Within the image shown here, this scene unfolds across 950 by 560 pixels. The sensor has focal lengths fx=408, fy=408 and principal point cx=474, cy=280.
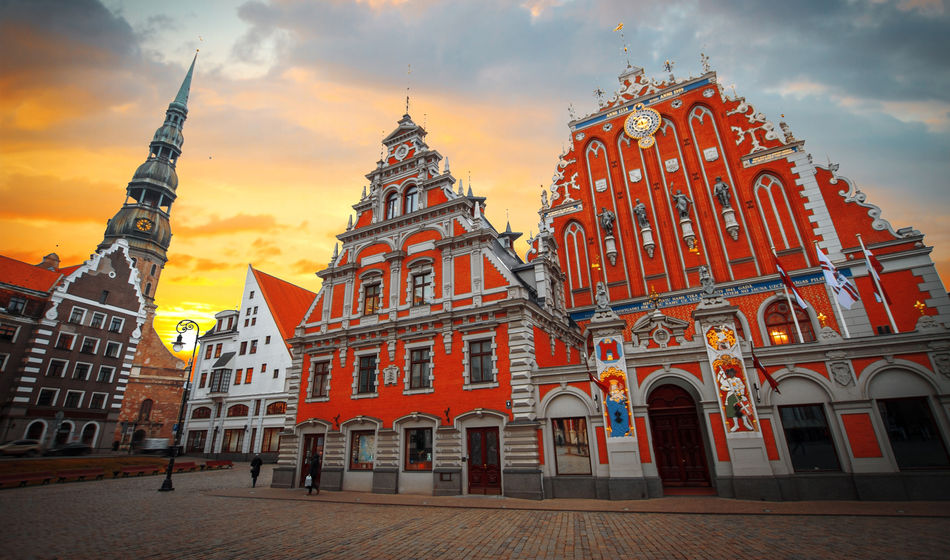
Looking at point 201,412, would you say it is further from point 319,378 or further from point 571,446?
point 571,446

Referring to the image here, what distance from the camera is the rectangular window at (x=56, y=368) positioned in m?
33.9

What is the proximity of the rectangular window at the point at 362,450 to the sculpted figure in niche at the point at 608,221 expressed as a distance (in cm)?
1678

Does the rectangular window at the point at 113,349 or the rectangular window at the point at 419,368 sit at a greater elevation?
the rectangular window at the point at 113,349

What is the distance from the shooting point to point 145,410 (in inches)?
1874

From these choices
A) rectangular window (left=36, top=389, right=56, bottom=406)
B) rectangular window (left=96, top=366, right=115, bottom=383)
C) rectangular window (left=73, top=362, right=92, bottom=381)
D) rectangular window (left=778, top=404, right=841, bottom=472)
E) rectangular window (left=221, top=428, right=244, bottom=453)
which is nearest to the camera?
rectangular window (left=778, top=404, right=841, bottom=472)

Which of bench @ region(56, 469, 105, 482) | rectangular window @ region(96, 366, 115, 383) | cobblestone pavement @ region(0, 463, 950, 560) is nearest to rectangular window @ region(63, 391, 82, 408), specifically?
rectangular window @ region(96, 366, 115, 383)

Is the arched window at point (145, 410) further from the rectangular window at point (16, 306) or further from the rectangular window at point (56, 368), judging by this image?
the rectangular window at point (16, 306)

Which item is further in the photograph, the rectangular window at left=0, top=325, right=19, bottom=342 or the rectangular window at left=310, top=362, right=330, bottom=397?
the rectangular window at left=0, top=325, right=19, bottom=342

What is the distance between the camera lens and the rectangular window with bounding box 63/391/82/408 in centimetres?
3466

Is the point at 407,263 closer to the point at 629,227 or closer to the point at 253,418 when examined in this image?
the point at 629,227

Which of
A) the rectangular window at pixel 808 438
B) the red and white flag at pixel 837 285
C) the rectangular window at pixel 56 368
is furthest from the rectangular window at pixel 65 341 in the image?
the red and white flag at pixel 837 285

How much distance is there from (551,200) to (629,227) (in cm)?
537

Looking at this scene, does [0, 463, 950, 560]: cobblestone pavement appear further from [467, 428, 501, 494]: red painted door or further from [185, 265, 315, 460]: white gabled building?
[185, 265, 315, 460]: white gabled building

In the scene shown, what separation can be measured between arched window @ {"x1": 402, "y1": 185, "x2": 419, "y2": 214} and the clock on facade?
2565 inches
